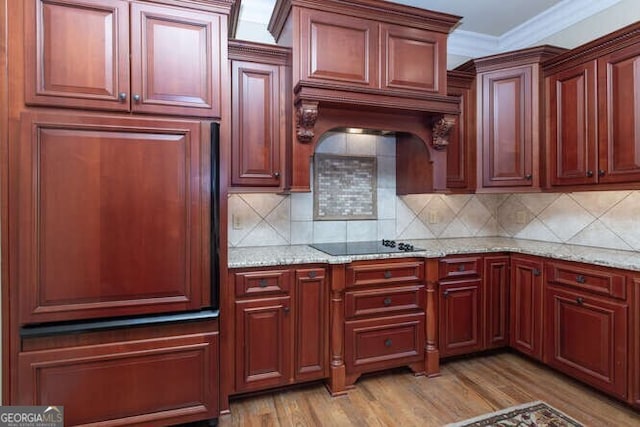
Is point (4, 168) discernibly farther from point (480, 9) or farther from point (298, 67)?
point (480, 9)

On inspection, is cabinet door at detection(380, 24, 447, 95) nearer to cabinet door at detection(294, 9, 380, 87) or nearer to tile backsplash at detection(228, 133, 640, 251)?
cabinet door at detection(294, 9, 380, 87)

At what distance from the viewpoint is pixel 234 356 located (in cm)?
212

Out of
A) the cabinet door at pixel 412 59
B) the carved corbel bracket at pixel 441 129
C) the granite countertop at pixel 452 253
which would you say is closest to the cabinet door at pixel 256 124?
the granite countertop at pixel 452 253

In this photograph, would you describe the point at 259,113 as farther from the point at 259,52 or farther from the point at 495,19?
the point at 495,19

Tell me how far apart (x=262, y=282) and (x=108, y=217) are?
2.97 feet

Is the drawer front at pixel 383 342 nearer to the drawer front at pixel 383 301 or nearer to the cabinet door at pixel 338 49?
the drawer front at pixel 383 301

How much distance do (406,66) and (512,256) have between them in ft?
5.51

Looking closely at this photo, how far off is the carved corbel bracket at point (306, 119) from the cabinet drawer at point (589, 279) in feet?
6.33

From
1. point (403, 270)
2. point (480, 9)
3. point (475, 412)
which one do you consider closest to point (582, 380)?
point (475, 412)

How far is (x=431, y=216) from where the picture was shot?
10.6ft

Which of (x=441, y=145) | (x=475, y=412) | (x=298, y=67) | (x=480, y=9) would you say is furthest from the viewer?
(x=480, y=9)

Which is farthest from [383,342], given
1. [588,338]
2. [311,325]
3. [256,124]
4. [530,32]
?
[530,32]

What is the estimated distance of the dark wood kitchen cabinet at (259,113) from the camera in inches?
89.1

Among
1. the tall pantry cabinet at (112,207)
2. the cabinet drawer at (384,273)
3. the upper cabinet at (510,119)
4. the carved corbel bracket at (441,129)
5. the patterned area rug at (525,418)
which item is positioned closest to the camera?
the tall pantry cabinet at (112,207)
